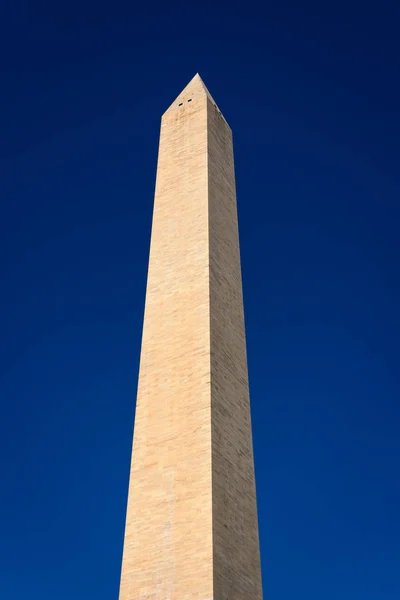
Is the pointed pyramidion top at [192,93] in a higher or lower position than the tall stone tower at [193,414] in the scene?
higher

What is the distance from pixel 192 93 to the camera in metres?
21.0

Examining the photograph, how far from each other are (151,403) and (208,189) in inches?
224

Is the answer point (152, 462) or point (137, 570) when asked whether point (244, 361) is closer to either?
point (152, 462)

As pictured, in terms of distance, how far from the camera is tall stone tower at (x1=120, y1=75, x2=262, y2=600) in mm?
12578

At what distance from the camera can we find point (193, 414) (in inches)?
547

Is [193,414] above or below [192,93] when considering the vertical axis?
below

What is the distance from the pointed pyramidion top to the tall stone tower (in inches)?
85.4

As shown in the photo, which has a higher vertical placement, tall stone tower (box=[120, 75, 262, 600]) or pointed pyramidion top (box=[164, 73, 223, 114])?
pointed pyramidion top (box=[164, 73, 223, 114])

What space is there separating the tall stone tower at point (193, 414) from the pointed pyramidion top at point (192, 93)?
85.4 inches

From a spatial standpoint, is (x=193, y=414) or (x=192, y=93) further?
(x=192, y=93)

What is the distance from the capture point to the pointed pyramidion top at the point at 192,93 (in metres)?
20.7

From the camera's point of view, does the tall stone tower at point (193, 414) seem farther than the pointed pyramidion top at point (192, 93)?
No

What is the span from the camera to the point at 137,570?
12.9 m

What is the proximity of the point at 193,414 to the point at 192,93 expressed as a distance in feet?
35.3
